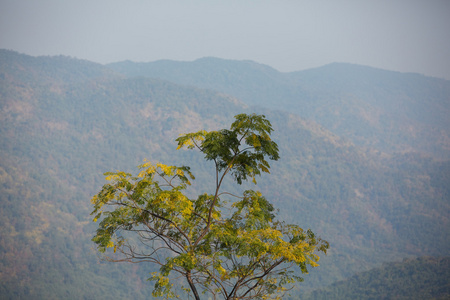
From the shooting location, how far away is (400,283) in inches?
4702

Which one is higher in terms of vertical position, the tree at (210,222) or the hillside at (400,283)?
the hillside at (400,283)

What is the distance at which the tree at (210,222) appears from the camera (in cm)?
963

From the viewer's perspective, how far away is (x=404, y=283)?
118562 millimetres

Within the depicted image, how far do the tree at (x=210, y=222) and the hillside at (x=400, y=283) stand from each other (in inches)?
4187

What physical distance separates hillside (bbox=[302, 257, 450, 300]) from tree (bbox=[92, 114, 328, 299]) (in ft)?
349

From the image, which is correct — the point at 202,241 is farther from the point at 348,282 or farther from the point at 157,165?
the point at 348,282

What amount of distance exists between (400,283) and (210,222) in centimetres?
12384

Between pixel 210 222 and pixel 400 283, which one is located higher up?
pixel 400 283

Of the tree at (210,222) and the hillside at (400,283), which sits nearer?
the tree at (210,222)

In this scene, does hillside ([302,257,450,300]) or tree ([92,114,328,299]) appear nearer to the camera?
tree ([92,114,328,299])

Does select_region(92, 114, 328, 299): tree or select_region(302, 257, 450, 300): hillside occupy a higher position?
select_region(302, 257, 450, 300): hillside

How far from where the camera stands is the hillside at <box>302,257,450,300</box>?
111125 millimetres

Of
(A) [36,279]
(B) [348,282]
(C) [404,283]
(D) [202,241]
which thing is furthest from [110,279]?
(D) [202,241]

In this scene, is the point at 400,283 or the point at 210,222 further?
the point at 400,283
